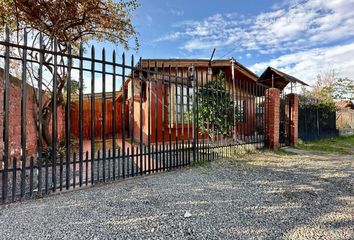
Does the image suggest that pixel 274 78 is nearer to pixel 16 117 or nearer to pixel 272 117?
pixel 272 117

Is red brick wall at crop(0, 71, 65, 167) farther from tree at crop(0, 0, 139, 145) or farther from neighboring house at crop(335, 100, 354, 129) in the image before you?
neighboring house at crop(335, 100, 354, 129)

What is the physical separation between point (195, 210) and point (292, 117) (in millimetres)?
8962

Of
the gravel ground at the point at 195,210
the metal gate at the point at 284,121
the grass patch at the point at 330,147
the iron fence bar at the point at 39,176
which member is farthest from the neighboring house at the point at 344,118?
the iron fence bar at the point at 39,176

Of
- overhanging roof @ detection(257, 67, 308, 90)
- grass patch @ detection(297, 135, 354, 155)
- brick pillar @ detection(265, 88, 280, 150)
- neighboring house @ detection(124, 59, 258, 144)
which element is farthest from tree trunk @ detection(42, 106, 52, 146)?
overhanging roof @ detection(257, 67, 308, 90)

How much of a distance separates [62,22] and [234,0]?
28.9 ft

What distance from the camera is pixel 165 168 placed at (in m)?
5.15

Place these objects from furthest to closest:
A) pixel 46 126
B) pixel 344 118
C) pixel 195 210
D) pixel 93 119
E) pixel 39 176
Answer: pixel 344 118 → pixel 46 126 → pixel 93 119 → pixel 39 176 → pixel 195 210

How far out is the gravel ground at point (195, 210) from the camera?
242 cm

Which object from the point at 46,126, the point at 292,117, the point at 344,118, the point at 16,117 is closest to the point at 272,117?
the point at 292,117

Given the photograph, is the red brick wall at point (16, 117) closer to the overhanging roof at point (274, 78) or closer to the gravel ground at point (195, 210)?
the gravel ground at point (195, 210)

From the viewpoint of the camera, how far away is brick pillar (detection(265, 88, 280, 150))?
8.55 metres

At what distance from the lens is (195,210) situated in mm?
3027

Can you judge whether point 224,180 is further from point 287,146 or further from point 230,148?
point 287,146

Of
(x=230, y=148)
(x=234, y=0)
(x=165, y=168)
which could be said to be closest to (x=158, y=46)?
(x=234, y=0)
